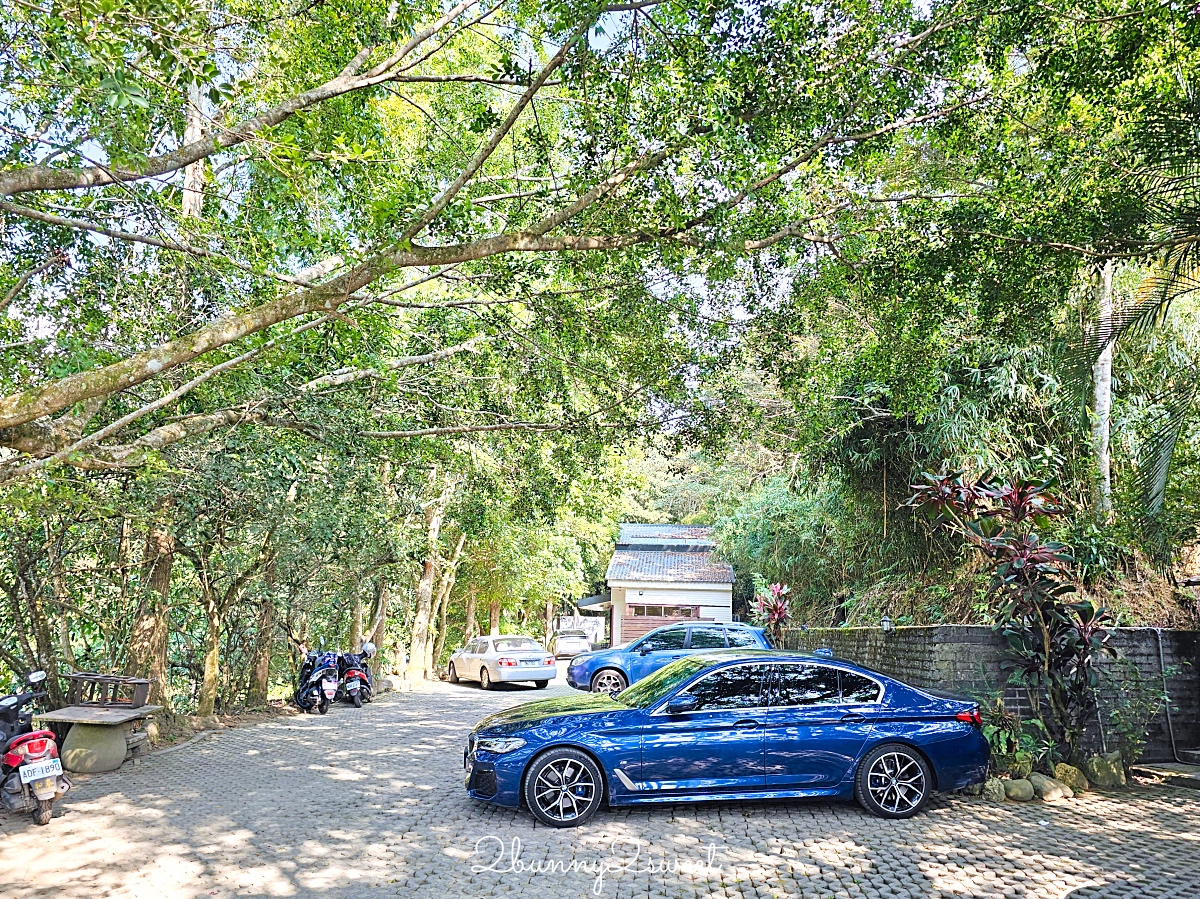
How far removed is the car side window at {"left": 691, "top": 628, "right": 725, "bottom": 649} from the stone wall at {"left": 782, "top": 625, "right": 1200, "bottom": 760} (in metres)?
5.69

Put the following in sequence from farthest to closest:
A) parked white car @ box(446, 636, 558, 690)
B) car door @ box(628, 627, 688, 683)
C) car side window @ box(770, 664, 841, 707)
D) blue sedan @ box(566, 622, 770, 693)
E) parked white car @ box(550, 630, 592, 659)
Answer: parked white car @ box(550, 630, 592, 659) → parked white car @ box(446, 636, 558, 690) → blue sedan @ box(566, 622, 770, 693) → car door @ box(628, 627, 688, 683) → car side window @ box(770, 664, 841, 707)

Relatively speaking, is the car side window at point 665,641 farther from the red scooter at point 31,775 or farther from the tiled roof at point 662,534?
the tiled roof at point 662,534

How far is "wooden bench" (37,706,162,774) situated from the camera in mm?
8977

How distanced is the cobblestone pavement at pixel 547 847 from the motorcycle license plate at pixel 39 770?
0.39 metres

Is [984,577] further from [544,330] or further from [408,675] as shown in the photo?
[408,675]

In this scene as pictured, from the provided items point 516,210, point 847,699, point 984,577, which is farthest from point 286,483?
point 984,577

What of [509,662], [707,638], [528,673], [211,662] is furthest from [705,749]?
[509,662]

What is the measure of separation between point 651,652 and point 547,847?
9593mm

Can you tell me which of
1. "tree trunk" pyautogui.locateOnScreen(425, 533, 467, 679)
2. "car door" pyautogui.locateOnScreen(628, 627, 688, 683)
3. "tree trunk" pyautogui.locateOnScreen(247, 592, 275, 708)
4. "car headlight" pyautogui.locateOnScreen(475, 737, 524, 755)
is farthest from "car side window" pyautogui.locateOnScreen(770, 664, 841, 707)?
"tree trunk" pyautogui.locateOnScreen(425, 533, 467, 679)

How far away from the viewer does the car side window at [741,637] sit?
53.7 feet

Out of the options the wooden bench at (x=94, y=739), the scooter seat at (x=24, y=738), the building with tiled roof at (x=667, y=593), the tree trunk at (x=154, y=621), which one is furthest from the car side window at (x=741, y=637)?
the building with tiled roof at (x=667, y=593)

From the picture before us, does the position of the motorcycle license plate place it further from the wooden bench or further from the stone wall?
the stone wall

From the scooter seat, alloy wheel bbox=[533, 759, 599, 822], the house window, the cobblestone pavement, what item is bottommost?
the cobblestone pavement

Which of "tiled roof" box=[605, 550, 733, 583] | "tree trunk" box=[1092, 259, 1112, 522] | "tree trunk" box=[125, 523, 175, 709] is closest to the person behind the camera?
"tree trunk" box=[125, 523, 175, 709]
